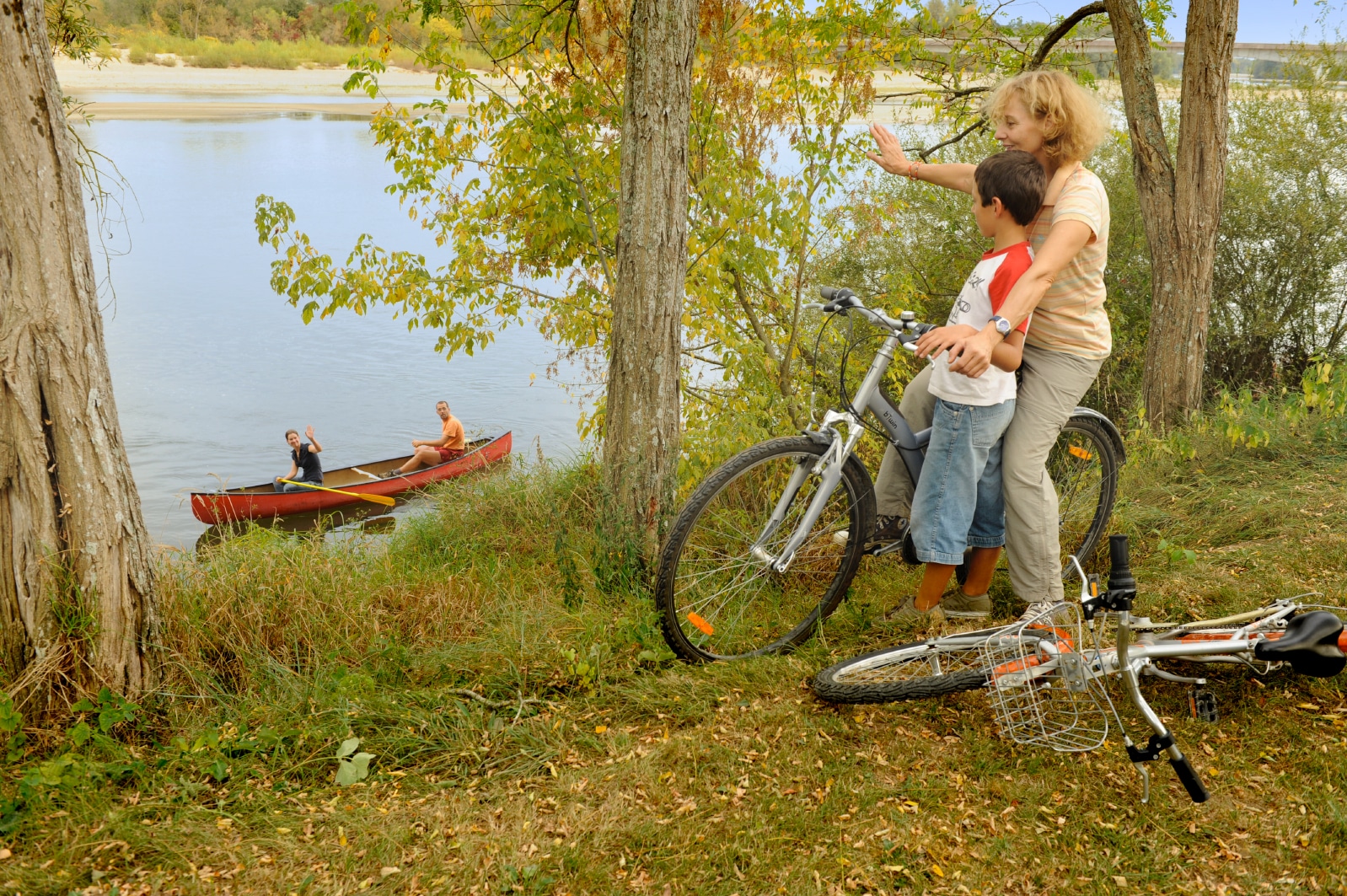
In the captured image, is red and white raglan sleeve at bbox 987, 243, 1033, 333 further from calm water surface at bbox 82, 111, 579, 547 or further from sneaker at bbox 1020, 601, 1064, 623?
calm water surface at bbox 82, 111, 579, 547

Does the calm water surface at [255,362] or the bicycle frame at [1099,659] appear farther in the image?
the calm water surface at [255,362]

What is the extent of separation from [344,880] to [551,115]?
488 centimetres

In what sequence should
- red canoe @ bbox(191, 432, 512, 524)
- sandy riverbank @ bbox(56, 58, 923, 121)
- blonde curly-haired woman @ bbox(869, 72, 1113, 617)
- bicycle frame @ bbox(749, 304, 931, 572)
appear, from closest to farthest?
blonde curly-haired woman @ bbox(869, 72, 1113, 617) < bicycle frame @ bbox(749, 304, 931, 572) < red canoe @ bbox(191, 432, 512, 524) < sandy riverbank @ bbox(56, 58, 923, 121)

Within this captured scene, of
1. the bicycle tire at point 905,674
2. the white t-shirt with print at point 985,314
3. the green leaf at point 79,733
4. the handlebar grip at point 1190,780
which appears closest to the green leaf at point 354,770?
the green leaf at point 79,733

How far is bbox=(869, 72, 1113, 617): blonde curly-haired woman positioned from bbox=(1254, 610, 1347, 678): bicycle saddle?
774 millimetres

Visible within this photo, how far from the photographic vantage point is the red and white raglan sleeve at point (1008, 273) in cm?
306

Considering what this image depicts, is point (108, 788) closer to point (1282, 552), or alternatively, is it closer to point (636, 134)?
point (636, 134)

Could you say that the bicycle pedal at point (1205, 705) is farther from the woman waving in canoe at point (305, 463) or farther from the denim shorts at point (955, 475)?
the woman waving in canoe at point (305, 463)

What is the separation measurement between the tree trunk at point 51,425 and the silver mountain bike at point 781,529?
1775 mm

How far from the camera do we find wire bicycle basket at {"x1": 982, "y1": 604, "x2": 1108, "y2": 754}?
2.92 m

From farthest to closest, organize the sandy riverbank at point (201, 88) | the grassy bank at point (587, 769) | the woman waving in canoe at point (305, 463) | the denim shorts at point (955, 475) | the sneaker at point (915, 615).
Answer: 1. the sandy riverbank at point (201, 88)
2. the woman waving in canoe at point (305, 463)
3. the sneaker at point (915, 615)
4. the denim shorts at point (955, 475)
5. the grassy bank at point (587, 769)

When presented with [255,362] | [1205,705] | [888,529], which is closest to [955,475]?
[888,529]

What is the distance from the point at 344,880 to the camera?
2.49 m

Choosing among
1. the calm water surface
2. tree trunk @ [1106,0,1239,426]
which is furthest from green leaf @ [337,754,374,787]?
the calm water surface
